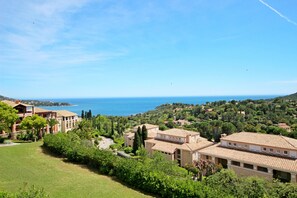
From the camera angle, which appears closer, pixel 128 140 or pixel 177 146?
pixel 177 146

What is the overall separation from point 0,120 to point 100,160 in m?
19.0

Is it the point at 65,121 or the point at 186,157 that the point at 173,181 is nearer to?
the point at 186,157

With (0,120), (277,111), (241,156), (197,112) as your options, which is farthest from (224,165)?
(197,112)

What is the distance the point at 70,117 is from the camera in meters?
52.2

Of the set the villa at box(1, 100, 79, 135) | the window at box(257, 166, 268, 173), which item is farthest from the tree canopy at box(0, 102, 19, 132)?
the window at box(257, 166, 268, 173)

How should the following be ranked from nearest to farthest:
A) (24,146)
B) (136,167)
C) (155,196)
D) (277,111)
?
(155,196) → (136,167) → (24,146) → (277,111)

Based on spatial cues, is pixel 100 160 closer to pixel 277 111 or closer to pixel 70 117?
pixel 70 117

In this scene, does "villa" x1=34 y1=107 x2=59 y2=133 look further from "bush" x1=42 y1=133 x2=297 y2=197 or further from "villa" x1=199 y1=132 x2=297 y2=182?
"villa" x1=199 y1=132 x2=297 y2=182

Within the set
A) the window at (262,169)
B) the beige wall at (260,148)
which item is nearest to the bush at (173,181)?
the window at (262,169)

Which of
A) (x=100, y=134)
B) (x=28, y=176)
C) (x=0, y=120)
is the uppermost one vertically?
(x=0, y=120)

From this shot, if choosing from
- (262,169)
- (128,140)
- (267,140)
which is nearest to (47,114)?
(128,140)

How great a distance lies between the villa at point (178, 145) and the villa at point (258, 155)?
199cm

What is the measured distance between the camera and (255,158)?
87.8ft

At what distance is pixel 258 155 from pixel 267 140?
291cm
